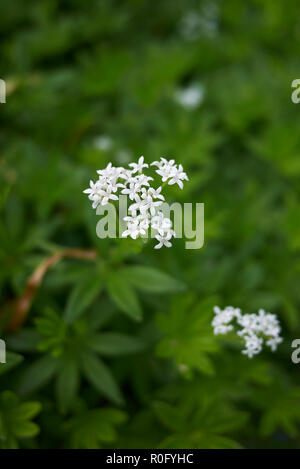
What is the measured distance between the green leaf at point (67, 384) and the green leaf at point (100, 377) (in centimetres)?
6

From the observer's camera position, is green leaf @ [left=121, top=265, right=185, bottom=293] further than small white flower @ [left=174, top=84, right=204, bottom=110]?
No

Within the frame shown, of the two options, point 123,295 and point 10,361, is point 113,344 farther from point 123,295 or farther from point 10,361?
point 10,361

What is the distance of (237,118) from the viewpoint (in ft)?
11.8

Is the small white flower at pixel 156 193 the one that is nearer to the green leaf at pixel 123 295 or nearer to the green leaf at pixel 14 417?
the green leaf at pixel 123 295

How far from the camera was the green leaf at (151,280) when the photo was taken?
2.09 metres

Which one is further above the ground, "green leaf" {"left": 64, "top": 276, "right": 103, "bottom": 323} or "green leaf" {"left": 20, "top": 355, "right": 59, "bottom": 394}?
"green leaf" {"left": 64, "top": 276, "right": 103, "bottom": 323}

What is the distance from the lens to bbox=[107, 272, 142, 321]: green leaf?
203cm

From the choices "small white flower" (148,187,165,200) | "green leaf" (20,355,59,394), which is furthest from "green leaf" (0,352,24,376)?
"small white flower" (148,187,165,200)

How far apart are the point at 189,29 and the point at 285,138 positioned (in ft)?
5.86

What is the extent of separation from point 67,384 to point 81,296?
41cm

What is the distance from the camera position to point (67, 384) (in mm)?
2168

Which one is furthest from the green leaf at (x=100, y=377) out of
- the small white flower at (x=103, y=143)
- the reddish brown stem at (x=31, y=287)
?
the small white flower at (x=103, y=143)

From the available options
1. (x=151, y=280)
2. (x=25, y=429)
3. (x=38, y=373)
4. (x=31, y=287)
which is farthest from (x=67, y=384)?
(x=151, y=280)

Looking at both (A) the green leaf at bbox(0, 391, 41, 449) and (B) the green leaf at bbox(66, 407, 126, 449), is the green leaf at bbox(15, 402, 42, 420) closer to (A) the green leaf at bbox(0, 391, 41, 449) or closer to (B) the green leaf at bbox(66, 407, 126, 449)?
(A) the green leaf at bbox(0, 391, 41, 449)
